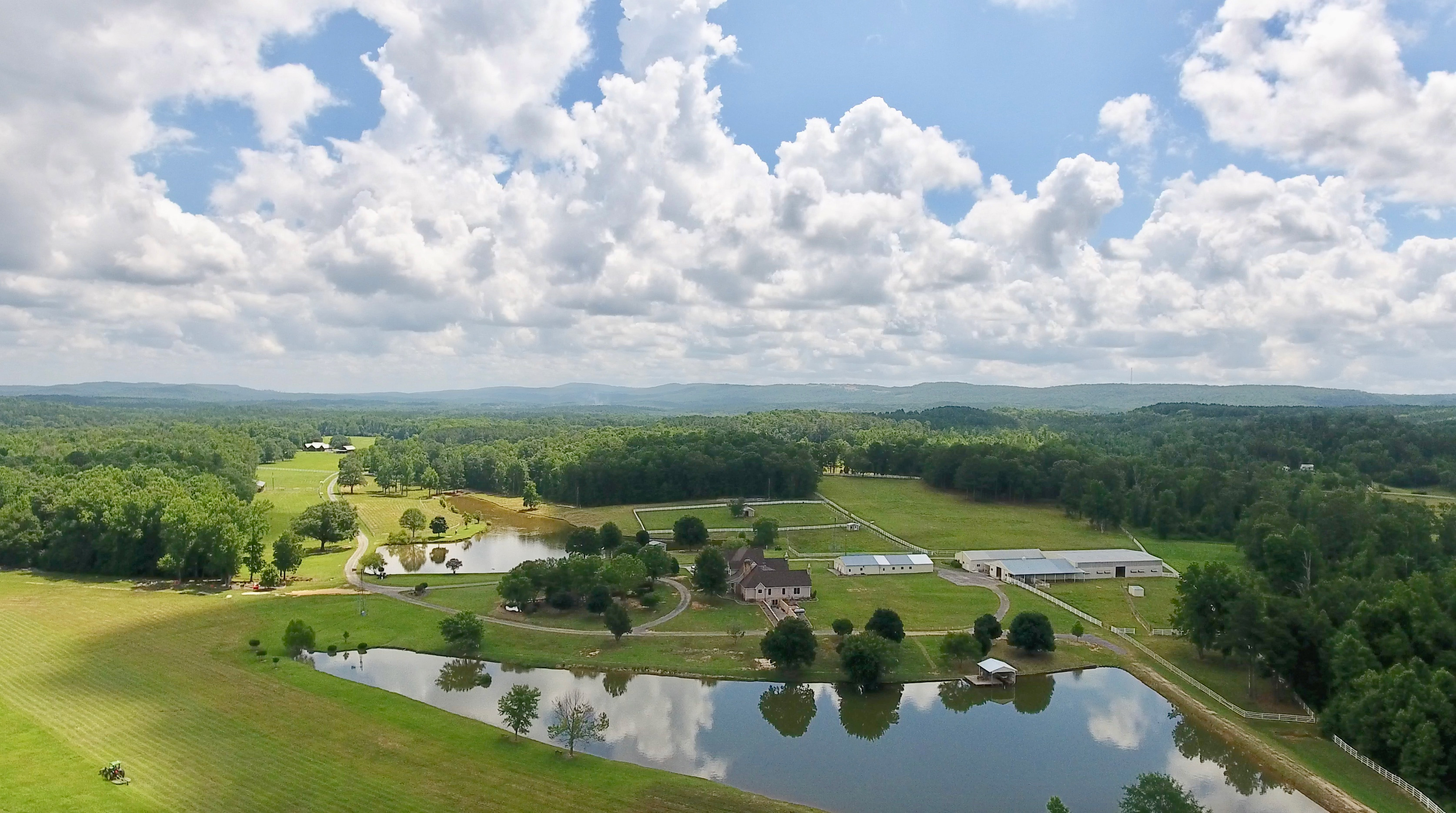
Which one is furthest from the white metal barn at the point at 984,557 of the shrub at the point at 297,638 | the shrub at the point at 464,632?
the shrub at the point at 297,638

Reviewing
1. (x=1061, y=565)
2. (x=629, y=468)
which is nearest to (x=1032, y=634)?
(x=1061, y=565)

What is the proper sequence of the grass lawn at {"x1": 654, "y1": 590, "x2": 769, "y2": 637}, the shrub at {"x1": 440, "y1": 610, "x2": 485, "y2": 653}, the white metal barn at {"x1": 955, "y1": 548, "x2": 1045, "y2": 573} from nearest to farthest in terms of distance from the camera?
the shrub at {"x1": 440, "y1": 610, "x2": 485, "y2": 653} < the grass lawn at {"x1": 654, "y1": 590, "x2": 769, "y2": 637} < the white metal barn at {"x1": 955, "y1": 548, "x2": 1045, "y2": 573}

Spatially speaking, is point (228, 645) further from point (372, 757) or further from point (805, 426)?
point (805, 426)

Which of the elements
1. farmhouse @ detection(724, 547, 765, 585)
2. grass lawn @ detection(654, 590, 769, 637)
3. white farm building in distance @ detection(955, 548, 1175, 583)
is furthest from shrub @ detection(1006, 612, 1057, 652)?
farmhouse @ detection(724, 547, 765, 585)

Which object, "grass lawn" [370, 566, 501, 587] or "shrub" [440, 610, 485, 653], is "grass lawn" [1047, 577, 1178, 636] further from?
"grass lawn" [370, 566, 501, 587]

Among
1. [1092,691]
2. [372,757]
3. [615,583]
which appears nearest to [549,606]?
[615,583]

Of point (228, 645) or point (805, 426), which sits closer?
point (228, 645)

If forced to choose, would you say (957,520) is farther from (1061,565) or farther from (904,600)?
(904,600)
